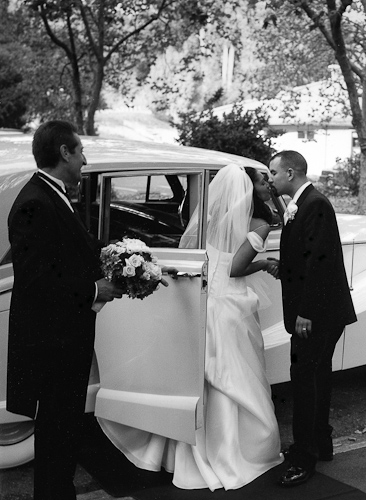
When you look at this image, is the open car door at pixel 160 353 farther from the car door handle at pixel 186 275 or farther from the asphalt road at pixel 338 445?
the asphalt road at pixel 338 445

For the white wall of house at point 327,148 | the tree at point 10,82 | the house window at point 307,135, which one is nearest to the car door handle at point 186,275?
the house window at point 307,135

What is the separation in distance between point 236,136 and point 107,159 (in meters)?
8.12

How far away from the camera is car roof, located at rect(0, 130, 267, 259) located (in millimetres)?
4293

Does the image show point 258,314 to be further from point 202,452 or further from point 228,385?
point 202,452

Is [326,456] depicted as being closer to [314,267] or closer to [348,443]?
[348,443]

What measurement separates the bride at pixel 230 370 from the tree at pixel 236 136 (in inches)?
309

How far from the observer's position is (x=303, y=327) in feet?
14.6

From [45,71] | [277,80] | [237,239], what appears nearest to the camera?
[237,239]

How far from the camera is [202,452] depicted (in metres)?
4.52

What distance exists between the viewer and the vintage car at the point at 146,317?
13.7 ft

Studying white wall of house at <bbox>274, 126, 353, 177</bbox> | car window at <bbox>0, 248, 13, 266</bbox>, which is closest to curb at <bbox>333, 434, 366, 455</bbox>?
car window at <bbox>0, 248, 13, 266</bbox>

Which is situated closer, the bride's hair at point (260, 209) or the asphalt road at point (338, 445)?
the asphalt road at point (338, 445)

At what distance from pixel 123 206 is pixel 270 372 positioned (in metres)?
1.58

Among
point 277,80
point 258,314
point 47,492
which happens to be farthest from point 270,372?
point 277,80
